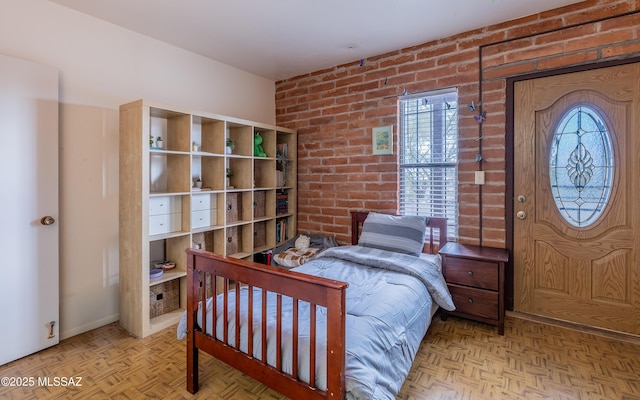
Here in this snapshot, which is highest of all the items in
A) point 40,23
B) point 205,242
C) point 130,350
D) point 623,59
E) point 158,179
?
point 40,23

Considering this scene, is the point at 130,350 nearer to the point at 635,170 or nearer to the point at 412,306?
the point at 412,306

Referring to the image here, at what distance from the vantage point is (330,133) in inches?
142

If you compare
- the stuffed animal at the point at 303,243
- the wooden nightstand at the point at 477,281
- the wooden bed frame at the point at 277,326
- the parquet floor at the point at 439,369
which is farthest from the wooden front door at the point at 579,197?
the wooden bed frame at the point at 277,326

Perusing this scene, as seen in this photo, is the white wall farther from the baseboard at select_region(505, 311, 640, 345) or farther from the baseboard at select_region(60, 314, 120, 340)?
the baseboard at select_region(505, 311, 640, 345)

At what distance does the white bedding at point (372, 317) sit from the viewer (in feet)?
4.40

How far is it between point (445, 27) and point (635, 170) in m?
1.77

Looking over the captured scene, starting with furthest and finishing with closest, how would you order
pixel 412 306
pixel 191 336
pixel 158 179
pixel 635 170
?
pixel 158 179 → pixel 635 170 → pixel 412 306 → pixel 191 336

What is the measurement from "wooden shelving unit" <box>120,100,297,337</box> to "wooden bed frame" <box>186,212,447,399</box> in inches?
34.8

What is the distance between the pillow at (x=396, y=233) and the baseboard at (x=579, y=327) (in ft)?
3.31

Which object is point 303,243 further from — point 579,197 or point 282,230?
point 579,197

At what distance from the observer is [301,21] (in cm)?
255

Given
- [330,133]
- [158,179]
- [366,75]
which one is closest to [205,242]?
[158,179]

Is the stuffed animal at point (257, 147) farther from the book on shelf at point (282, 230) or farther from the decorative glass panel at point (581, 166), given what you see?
the decorative glass panel at point (581, 166)

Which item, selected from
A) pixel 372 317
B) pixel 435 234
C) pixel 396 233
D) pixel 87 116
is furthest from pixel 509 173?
pixel 87 116
